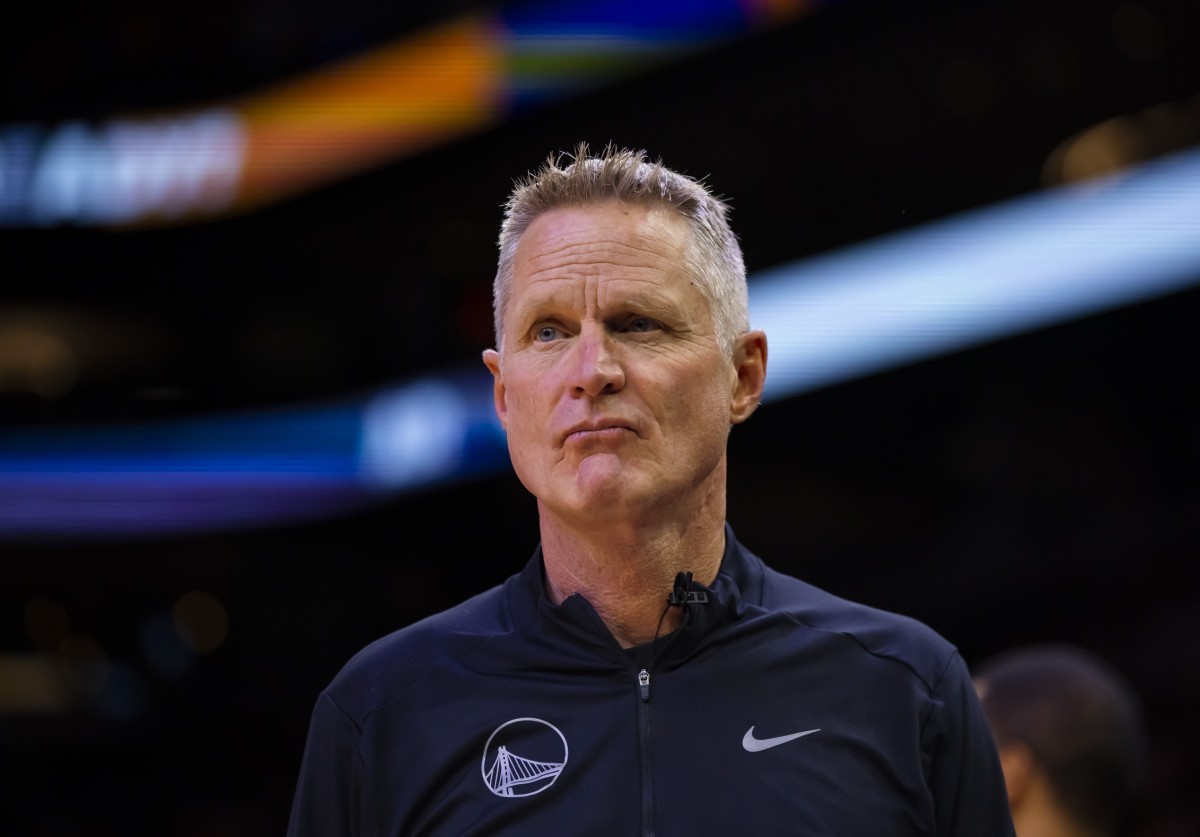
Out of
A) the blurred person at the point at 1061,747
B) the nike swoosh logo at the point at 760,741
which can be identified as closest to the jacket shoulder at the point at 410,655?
the nike swoosh logo at the point at 760,741

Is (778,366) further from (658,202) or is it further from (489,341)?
(658,202)

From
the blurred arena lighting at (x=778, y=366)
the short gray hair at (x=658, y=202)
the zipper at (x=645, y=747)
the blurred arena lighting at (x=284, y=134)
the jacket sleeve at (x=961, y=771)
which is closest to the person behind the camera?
the zipper at (x=645, y=747)

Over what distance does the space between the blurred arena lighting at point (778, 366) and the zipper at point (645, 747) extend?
583cm

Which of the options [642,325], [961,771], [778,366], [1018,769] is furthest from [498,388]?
[778,366]

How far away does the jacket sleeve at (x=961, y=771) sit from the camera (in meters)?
1.75

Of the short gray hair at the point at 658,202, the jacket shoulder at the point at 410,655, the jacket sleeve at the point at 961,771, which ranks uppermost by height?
the short gray hair at the point at 658,202

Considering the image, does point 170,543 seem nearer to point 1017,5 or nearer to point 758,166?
point 758,166

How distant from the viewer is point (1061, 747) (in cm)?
272

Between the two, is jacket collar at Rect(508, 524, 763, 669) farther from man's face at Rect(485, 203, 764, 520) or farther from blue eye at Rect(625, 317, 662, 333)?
blue eye at Rect(625, 317, 662, 333)

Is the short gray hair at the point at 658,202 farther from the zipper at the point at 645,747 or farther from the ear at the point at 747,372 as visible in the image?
the zipper at the point at 645,747

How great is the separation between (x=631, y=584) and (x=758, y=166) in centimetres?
622

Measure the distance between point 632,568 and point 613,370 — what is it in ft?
0.91

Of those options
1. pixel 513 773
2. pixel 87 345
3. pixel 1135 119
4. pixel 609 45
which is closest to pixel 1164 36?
pixel 1135 119

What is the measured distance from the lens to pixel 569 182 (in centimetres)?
190
